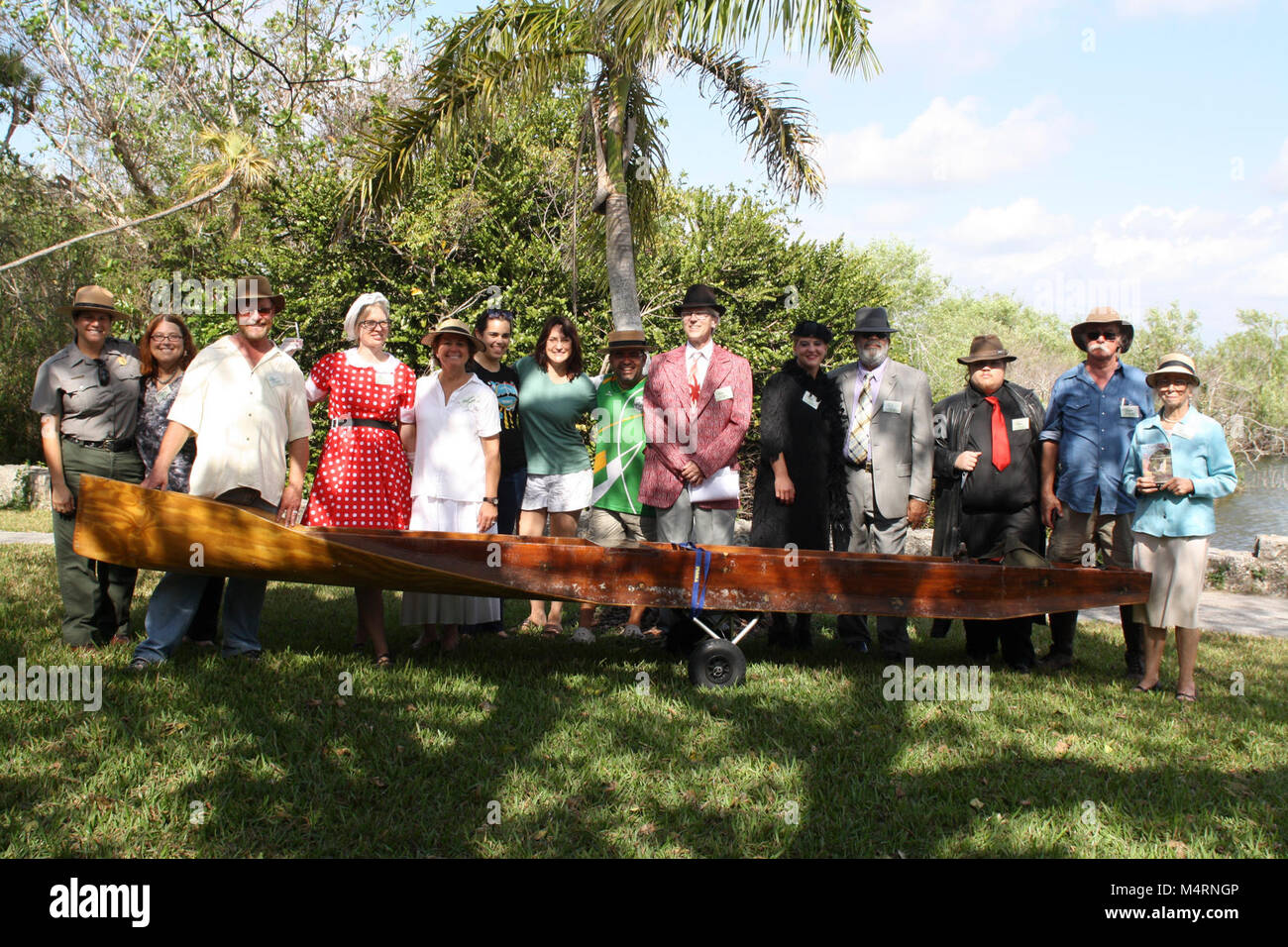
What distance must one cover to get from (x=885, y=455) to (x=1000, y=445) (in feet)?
2.34

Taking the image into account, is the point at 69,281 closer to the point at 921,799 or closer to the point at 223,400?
the point at 223,400

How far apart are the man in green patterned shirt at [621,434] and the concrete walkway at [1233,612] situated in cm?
393

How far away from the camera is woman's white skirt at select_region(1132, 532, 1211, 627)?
5016 millimetres

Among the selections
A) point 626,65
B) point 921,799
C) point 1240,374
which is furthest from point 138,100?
point 1240,374

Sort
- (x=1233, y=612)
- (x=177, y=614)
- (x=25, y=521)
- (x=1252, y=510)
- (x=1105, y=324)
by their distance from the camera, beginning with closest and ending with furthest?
(x=177, y=614) → (x=1105, y=324) → (x=1233, y=612) → (x=25, y=521) → (x=1252, y=510)

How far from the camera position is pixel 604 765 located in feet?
12.1

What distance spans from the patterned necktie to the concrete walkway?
285 cm

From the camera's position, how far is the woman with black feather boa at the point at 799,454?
19.4 ft

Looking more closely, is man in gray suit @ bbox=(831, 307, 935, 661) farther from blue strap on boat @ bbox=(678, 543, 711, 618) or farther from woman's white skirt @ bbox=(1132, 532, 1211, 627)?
blue strap on boat @ bbox=(678, 543, 711, 618)

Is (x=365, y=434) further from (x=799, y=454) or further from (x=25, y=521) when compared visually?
(x=25, y=521)

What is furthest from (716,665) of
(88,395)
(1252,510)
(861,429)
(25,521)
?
(1252,510)

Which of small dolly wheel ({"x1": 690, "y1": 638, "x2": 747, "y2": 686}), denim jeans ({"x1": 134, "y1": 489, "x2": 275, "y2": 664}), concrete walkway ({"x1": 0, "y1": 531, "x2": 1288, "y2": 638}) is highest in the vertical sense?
denim jeans ({"x1": 134, "y1": 489, "x2": 275, "y2": 664})

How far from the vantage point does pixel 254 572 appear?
14.5 ft

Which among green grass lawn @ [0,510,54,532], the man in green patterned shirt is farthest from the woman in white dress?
green grass lawn @ [0,510,54,532]
